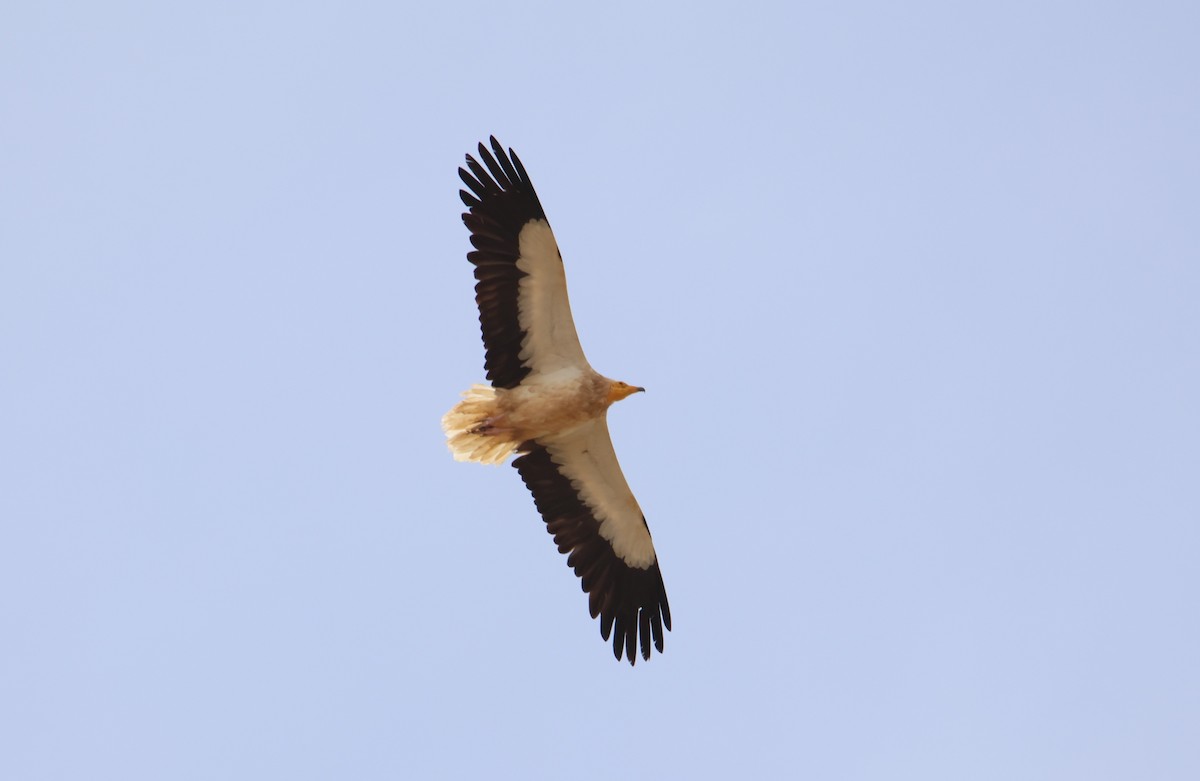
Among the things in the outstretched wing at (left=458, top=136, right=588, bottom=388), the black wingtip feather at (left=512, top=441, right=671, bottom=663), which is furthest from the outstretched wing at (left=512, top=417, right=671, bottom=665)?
the outstretched wing at (left=458, top=136, right=588, bottom=388)

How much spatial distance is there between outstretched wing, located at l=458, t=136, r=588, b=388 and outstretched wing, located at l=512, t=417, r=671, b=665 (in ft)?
4.16

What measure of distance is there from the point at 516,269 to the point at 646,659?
378 cm

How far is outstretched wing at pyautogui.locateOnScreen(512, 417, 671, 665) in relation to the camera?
13.6 metres

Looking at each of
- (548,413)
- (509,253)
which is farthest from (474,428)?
(509,253)

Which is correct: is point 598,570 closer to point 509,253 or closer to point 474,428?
point 474,428

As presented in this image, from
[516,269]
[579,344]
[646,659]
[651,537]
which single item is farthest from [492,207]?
[646,659]

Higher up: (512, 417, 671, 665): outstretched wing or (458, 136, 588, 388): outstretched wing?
(458, 136, 588, 388): outstretched wing

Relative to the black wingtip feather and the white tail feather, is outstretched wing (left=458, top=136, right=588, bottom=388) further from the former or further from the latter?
the black wingtip feather

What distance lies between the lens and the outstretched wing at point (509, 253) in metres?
12.7

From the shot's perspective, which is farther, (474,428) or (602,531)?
(602,531)

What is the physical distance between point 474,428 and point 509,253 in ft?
5.19

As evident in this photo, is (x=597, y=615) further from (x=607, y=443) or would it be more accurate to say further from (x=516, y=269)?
(x=516, y=269)

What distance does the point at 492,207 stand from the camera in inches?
499

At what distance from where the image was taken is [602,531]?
1381 centimetres
